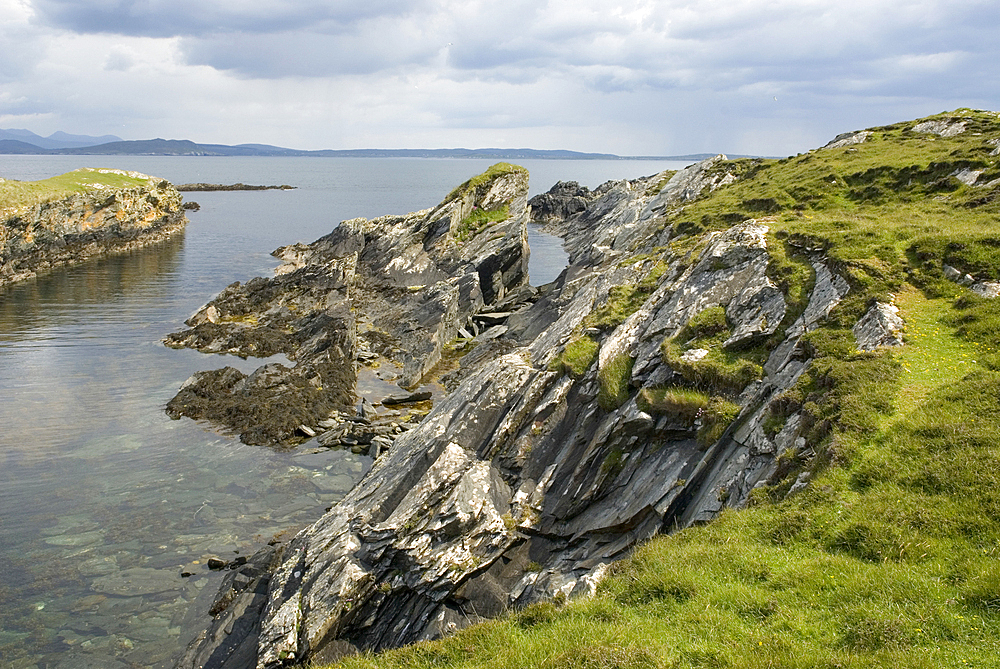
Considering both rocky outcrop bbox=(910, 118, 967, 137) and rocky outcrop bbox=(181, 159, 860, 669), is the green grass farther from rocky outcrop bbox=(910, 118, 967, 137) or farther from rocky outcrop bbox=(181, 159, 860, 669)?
rocky outcrop bbox=(910, 118, 967, 137)

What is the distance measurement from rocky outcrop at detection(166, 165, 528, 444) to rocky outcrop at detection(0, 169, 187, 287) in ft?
103

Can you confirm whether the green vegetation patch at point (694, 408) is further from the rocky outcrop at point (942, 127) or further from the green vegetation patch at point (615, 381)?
the rocky outcrop at point (942, 127)

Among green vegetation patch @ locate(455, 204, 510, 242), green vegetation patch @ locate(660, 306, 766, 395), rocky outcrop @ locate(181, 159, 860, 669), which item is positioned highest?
green vegetation patch @ locate(455, 204, 510, 242)

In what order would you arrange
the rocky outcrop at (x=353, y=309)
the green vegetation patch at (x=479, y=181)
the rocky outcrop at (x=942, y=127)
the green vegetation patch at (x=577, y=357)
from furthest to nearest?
the green vegetation patch at (x=479, y=181), the rocky outcrop at (x=942, y=127), the rocky outcrop at (x=353, y=309), the green vegetation patch at (x=577, y=357)

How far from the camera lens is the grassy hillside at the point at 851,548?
925 centimetres

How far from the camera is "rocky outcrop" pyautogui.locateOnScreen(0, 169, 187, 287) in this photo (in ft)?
253

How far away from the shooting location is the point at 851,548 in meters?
11.1

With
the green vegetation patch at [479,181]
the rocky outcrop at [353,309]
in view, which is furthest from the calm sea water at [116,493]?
the green vegetation patch at [479,181]

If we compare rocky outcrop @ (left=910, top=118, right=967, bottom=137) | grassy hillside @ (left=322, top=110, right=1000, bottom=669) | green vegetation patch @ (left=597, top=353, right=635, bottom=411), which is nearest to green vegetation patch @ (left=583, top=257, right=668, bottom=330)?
green vegetation patch @ (left=597, top=353, right=635, bottom=411)

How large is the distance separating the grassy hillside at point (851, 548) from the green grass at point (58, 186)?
97.3 meters

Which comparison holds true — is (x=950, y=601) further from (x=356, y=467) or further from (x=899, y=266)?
(x=356, y=467)

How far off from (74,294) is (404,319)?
42194mm

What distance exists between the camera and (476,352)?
4694 cm

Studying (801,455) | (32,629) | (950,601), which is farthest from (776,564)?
(32,629)
